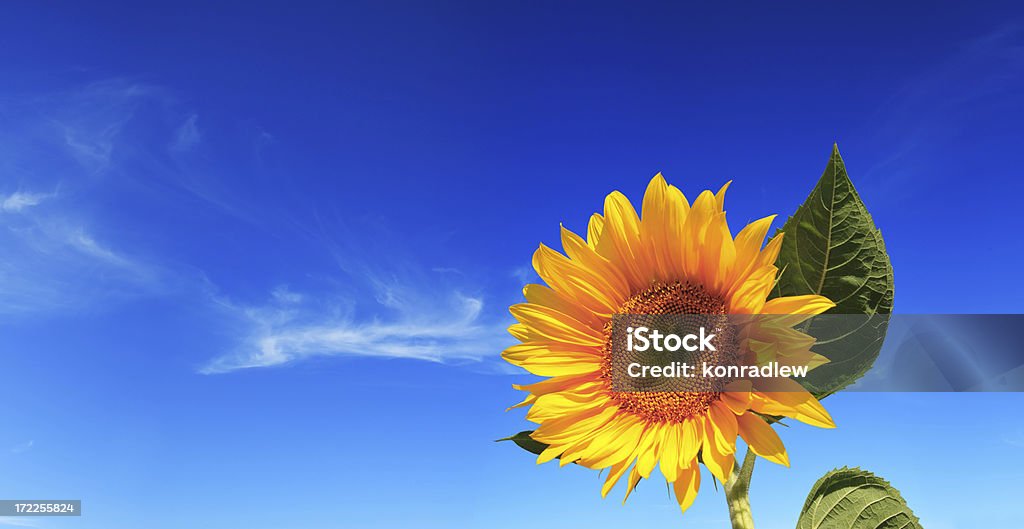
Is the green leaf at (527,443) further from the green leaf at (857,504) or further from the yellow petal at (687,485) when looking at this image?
the green leaf at (857,504)

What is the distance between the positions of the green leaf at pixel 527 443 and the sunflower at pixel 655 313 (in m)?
0.04

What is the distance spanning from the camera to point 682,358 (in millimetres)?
1607

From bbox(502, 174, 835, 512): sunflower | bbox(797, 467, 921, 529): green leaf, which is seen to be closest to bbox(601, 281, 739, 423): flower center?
bbox(502, 174, 835, 512): sunflower

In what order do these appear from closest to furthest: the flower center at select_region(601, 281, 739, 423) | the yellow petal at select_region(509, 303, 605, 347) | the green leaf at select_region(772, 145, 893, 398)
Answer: the green leaf at select_region(772, 145, 893, 398) → the flower center at select_region(601, 281, 739, 423) → the yellow petal at select_region(509, 303, 605, 347)

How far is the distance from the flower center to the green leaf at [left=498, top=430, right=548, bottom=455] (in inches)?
8.0

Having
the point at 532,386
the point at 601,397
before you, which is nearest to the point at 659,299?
the point at 601,397

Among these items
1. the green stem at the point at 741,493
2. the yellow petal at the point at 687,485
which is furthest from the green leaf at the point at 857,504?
the yellow petal at the point at 687,485

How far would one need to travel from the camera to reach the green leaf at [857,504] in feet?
4.99

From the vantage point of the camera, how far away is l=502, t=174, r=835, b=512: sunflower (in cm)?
134

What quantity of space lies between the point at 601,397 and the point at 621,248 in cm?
33

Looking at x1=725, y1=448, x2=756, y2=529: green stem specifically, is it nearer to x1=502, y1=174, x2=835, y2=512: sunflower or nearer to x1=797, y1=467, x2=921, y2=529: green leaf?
x1=502, y1=174, x2=835, y2=512: sunflower

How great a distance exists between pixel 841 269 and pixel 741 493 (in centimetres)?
46

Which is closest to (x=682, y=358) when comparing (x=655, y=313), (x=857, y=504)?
(x=655, y=313)

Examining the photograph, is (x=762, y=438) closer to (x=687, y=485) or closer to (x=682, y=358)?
(x=687, y=485)
